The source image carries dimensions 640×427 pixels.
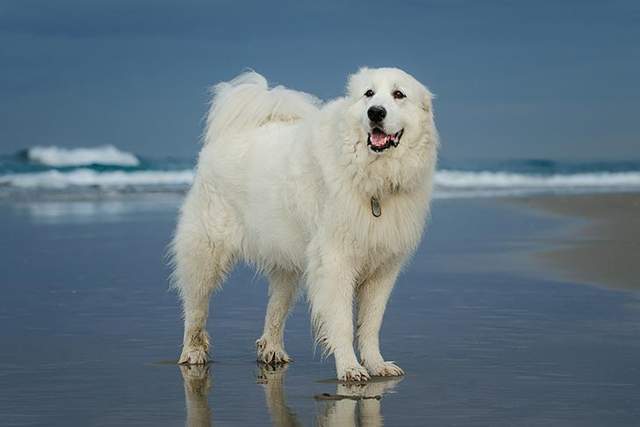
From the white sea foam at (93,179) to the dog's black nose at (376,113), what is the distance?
24543 millimetres

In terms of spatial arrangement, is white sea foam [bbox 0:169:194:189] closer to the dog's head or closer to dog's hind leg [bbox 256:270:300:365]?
dog's hind leg [bbox 256:270:300:365]

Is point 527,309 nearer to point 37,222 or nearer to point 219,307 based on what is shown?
point 219,307

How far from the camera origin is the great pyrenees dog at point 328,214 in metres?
5.99

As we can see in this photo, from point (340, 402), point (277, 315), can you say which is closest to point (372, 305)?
point (277, 315)

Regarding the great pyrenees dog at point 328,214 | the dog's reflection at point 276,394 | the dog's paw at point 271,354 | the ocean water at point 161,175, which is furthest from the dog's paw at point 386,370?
the ocean water at point 161,175

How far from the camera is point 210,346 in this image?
6.86 m

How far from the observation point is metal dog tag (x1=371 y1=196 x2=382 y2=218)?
605 cm

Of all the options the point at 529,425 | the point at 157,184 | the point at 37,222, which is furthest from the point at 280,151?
the point at 157,184

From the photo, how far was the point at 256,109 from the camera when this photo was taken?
7301 mm

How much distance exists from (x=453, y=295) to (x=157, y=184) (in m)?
24.3

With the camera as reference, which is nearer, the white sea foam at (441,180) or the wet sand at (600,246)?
the wet sand at (600,246)

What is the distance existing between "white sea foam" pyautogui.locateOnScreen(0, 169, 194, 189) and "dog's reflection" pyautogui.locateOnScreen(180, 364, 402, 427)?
24.2m

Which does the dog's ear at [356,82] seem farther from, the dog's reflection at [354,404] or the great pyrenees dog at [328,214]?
the dog's reflection at [354,404]

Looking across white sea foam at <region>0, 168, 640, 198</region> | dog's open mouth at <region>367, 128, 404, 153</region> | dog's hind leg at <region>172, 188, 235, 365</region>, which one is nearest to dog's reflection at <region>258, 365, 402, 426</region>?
dog's hind leg at <region>172, 188, 235, 365</region>
